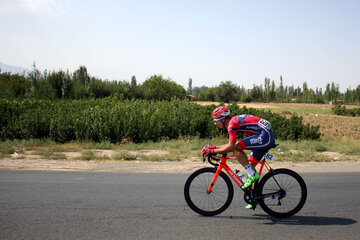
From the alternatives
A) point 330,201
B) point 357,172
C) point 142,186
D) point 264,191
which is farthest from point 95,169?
point 357,172

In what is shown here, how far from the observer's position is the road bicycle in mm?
5234

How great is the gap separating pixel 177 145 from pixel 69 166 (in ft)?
18.7

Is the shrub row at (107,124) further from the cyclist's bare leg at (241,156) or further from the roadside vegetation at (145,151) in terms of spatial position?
the cyclist's bare leg at (241,156)

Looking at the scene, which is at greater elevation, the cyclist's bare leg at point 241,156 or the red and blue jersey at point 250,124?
the red and blue jersey at point 250,124

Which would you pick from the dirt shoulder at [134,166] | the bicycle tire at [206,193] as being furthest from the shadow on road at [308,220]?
the dirt shoulder at [134,166]

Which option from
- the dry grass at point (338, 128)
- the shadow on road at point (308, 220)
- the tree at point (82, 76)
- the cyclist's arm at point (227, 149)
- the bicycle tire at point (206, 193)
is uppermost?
the tree at point (82, 76)

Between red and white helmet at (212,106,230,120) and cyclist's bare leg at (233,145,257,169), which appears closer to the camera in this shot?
red and white helmet at (212,106,230,120)

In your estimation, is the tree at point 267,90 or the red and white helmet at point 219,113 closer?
the red and white helmet at point 219,113

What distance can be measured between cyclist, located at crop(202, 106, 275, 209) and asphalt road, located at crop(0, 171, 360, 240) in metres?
0.75

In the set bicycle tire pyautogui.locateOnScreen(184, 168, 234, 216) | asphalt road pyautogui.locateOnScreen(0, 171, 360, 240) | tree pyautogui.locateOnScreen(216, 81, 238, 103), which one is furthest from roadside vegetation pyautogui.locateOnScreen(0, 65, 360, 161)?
tree pyautogui.locateOnScreen(216, 81, 238, 103)

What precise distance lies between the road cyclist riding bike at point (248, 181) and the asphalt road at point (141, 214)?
227 millimetres

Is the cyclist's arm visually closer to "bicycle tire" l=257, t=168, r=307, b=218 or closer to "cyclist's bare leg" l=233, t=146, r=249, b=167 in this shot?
"cyclist's bare leg" l=233, t=146, r=249, b=167

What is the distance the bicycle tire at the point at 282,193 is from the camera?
523cm

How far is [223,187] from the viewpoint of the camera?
5.32 m
